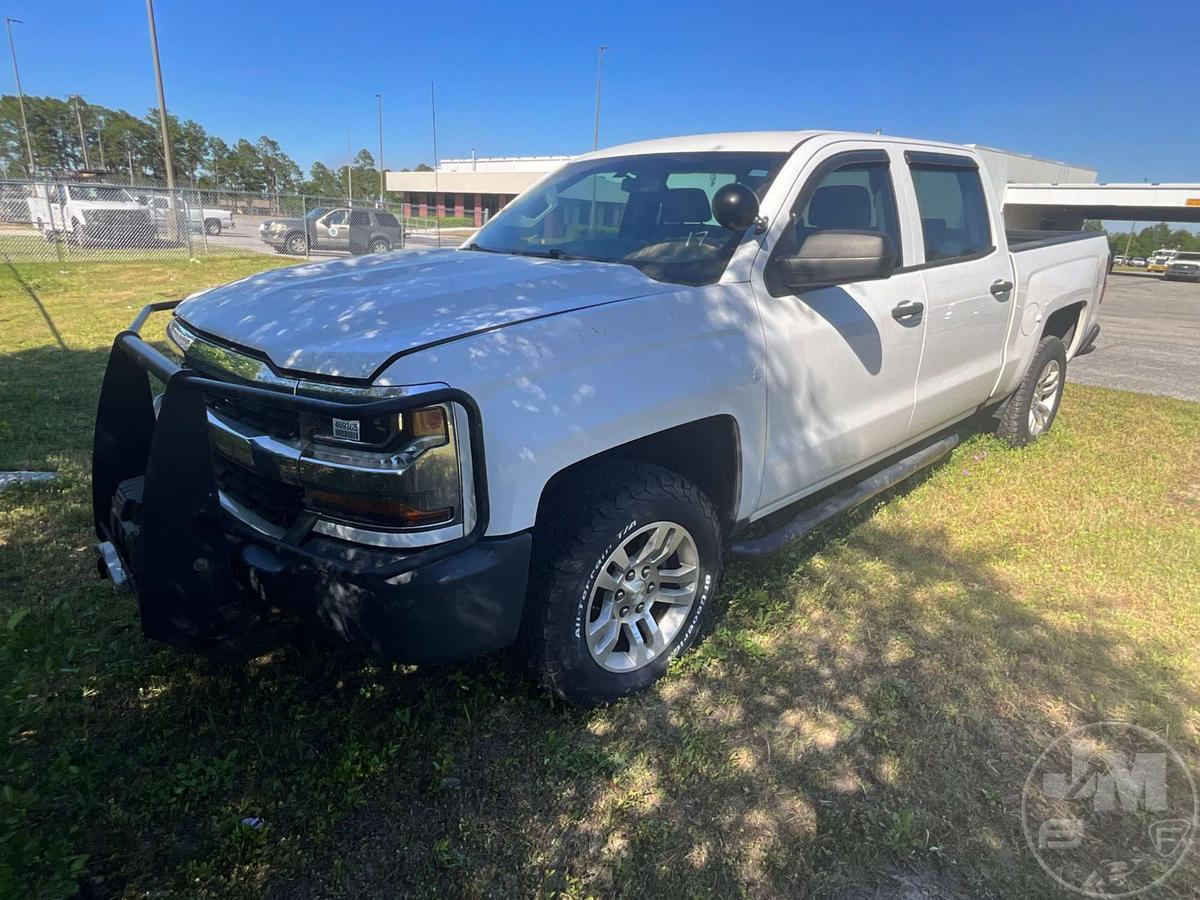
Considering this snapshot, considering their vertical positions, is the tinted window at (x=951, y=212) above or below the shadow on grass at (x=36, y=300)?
above

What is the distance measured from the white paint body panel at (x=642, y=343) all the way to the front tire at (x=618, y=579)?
0.22 m

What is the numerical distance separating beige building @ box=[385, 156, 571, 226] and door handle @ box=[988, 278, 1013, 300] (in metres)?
46.1

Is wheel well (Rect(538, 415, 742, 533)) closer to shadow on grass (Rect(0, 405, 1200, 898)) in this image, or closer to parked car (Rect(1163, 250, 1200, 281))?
shadow on grass (Rect(0, 405, 1200, 898))

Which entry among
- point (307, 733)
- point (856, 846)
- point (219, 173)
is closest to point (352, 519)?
point (307, 733)

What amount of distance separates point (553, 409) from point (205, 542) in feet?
3.53

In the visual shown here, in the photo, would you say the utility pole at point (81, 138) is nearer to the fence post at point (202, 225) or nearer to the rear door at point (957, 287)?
the fence post at point (202, 225)

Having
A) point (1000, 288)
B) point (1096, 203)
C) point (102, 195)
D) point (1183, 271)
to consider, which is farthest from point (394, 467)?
point (1183, 271)

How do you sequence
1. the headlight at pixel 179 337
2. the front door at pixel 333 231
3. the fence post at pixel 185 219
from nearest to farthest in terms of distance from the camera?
the headlight at pixel 179 337, the fence post at pixel 185 219, the front door at pixel 333 231

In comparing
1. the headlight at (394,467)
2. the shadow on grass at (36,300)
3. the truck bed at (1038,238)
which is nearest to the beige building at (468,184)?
the shadow on grass at (36,300)

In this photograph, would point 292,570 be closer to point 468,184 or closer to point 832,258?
point 832,258

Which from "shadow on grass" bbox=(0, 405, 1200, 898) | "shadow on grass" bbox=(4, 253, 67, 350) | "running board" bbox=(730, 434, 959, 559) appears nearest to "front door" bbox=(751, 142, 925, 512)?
"running board" bbox=(730, 434, 959, 559)

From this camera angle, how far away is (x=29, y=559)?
3.57m

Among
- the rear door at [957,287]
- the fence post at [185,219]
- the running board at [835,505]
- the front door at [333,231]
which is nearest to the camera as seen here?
the running board at [835,505]

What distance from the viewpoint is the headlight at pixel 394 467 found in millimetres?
2021
